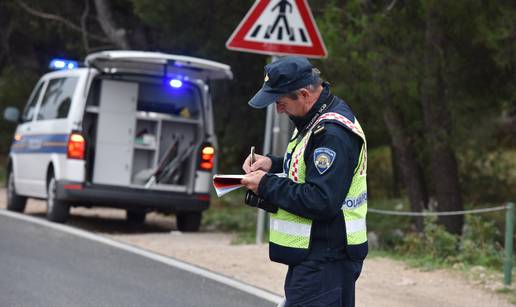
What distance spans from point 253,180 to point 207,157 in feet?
29.4

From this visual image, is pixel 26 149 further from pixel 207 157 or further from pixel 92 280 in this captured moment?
pixel 92 280

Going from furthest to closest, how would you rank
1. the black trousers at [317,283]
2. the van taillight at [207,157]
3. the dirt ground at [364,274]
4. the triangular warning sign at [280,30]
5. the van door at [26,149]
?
the van door at [26,149]
the van taillight at [207,157]
the triangular warning sign at [280,30]
the dirt ground at [364,274]
the black trousers at [317,283]

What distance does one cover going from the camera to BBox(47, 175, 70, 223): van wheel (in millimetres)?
13248

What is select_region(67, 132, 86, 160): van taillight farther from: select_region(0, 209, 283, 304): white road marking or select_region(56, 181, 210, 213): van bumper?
select_region(0, 209, 283, 304): white road marking

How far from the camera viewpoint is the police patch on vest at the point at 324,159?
430 centimetres

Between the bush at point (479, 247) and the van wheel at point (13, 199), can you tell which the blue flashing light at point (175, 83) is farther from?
the bush at point (479, 247)

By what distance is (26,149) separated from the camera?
14742 millimetres

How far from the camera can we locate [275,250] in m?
4.52

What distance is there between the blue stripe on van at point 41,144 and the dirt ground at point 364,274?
1.18 meters

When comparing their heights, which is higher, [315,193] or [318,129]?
[318,129]

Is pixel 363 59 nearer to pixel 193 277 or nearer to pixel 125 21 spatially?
pixel 193 277

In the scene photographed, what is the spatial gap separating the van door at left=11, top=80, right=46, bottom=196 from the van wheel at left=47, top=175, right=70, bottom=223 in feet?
2.92

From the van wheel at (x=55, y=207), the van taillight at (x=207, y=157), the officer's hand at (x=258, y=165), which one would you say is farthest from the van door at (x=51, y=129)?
the officer's hand at (x=258, y=165)

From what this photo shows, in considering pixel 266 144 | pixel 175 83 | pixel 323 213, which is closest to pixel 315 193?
pixel 323 213
